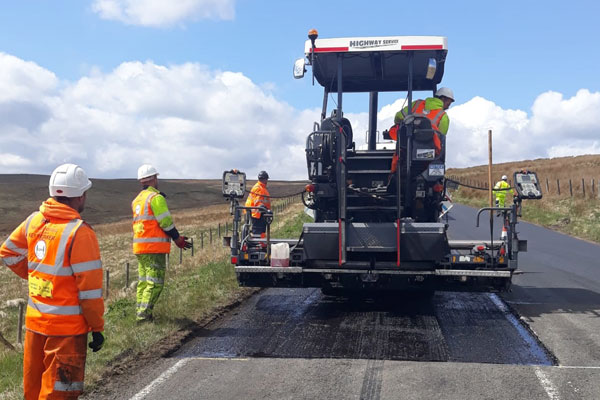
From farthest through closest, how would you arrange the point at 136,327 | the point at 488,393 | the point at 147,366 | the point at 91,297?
the point at 136,327, the point at 147,366, the point at 488,393, the point at 91,297

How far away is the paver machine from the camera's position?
7273 millimetres

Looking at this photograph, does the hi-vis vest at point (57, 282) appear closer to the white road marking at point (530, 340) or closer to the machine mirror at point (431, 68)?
the white road marking at point (530, 340)

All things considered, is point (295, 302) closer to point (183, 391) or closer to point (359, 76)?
point (359, 76)

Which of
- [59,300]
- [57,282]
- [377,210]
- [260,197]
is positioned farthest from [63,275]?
[260,197]

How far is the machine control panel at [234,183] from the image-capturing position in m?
7.79

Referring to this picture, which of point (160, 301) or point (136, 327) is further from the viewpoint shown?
point (160, 301)

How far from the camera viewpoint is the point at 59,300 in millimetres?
3672

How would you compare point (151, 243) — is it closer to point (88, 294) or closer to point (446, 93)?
point (88, 294)

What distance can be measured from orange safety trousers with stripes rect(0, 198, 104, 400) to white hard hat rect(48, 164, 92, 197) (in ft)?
0.27

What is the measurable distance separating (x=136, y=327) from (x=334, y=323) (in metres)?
2.32

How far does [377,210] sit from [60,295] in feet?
15.9

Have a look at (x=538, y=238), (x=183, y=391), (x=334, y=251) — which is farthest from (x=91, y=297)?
(x=538, y=238)

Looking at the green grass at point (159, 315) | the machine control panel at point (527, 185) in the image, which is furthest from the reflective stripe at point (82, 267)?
the machine control panel at point (527, 185)

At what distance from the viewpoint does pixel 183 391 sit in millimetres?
4875
